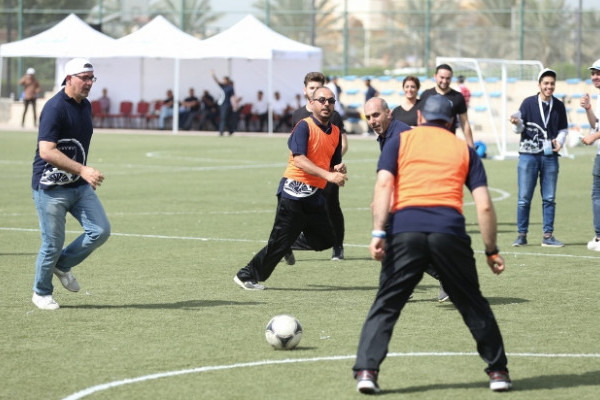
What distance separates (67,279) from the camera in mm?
10539

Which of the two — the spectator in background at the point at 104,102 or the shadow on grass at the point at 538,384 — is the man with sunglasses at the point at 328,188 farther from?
the spectator in background at the point at 104,102

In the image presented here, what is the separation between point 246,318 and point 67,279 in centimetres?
175

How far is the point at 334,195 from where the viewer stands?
1299 cm

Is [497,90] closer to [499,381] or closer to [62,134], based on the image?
[62,134]

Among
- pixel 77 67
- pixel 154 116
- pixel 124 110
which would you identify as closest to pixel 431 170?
pixel 77 67

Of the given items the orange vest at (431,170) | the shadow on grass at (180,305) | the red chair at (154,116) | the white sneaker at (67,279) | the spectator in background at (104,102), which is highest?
the spectator in background at (104,102)

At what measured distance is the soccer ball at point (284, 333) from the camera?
28.1 ft

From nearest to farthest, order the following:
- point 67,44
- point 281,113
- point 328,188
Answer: point 328,188 < point 67,44 < point 281,113

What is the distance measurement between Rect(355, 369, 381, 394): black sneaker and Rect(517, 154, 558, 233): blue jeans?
7854mm

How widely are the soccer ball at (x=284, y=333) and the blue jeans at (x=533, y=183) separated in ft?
22.3

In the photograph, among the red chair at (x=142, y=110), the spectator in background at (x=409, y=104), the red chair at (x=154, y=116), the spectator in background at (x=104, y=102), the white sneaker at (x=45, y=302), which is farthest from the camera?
the spectator in background at (x=104, y=102)

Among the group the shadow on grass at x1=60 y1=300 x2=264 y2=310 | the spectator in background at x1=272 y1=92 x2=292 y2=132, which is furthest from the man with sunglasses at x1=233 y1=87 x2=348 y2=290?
the spectator in background at x1=272 y1=92 x2=292 y2=132

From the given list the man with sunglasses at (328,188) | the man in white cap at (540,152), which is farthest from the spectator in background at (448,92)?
the man with sunglasses at (328,188)

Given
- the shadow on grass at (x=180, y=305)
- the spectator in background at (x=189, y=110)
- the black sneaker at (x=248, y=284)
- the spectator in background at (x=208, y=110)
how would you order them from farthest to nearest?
the spectator in background at (x=189, y=110), the spectator in background at (x=208, y=110), the black sneaker at (x=248, y=284), the shadow on grass at (x=180, y=305)
